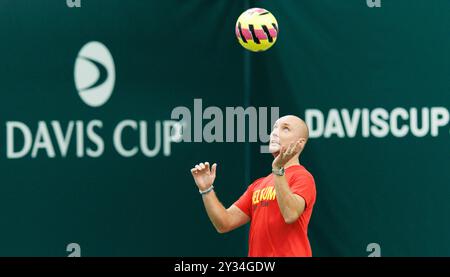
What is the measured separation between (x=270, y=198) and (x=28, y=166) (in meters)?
2.34

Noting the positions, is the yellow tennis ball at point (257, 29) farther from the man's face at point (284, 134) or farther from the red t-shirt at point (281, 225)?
the red t-shirt at point (281, 225)

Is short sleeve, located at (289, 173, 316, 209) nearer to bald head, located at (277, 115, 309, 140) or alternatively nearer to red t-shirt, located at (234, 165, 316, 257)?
red t-shirt, located at (234, 165, 316, 257)

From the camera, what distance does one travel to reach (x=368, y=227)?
9.66 meters

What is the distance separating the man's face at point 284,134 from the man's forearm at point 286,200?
521mm

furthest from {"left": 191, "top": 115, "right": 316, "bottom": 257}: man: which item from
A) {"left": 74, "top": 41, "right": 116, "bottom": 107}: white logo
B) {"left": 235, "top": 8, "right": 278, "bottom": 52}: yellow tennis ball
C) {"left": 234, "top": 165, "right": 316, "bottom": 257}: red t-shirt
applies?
{"left": 74, "top": 41, "right": 116, "bottom": 107}: white logo

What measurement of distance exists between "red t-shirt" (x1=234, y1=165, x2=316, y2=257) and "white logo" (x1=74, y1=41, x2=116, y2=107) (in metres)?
2.00

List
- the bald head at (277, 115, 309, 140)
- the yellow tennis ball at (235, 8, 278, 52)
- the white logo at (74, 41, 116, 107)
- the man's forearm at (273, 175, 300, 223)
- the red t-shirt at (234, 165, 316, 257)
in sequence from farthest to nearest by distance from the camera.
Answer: the white logo at (74, 41, 116, 107), the yellow tennis ball at (235, 8, 278, 52), the bald head at (277, 115, 309, 140), the red t-shirt at (234, 165, 316, 257), the man's forearm at (273, 175, 300, 223)

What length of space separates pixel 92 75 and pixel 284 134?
6.67ft

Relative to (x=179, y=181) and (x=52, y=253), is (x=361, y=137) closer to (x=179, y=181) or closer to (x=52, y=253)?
(x=179, y=181)

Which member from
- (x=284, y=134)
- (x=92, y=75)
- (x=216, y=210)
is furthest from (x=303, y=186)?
(x=92, y=75)

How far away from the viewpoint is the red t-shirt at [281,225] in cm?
814

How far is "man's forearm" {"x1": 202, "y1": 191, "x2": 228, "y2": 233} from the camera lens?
8.26 m

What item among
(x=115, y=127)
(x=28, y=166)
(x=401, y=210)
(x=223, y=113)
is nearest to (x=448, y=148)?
(x=401, y=210)

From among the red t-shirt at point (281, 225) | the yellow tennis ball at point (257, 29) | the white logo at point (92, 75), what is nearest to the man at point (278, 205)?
the red t-shirt at point (281, 225)
